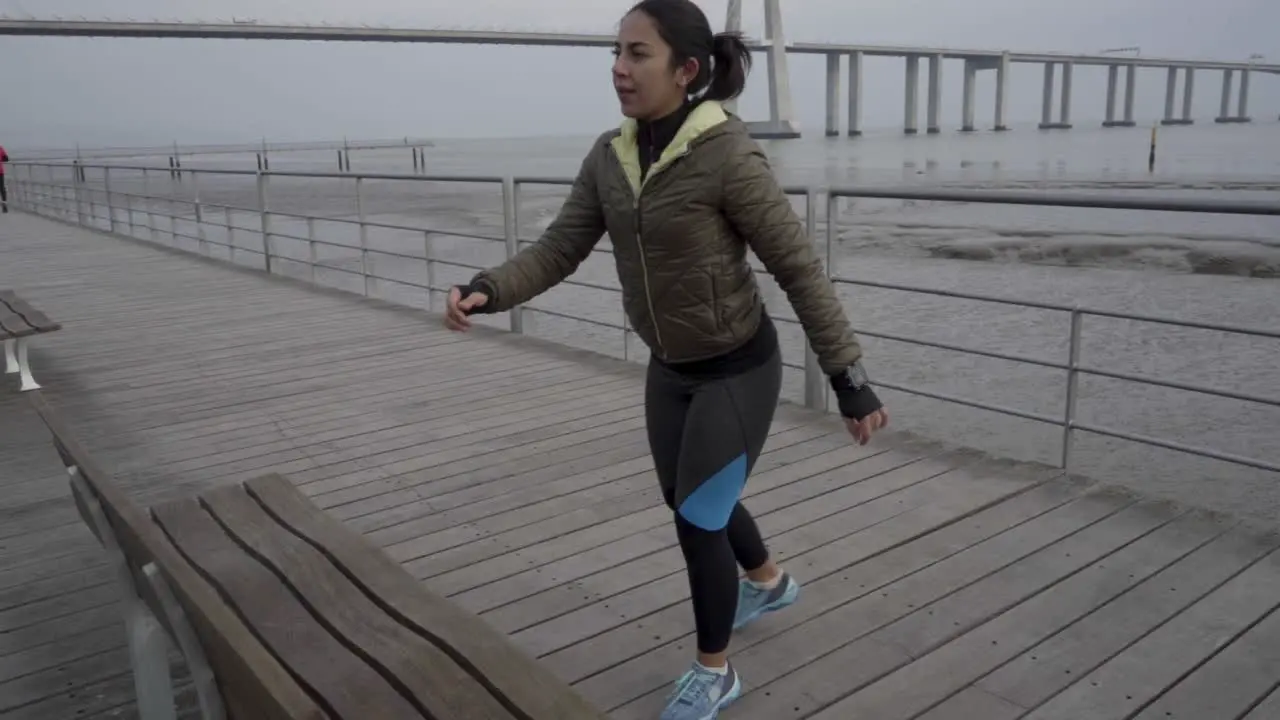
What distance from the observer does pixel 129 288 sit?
8.74 metres

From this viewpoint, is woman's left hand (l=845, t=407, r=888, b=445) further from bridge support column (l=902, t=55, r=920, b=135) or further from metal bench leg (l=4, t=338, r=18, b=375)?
bridge support column (l=902, t=55, r=920, b=135)

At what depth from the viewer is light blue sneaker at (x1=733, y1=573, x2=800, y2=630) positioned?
8.27ft

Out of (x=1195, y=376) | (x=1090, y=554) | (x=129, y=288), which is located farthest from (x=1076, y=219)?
(x=1090, y=554)

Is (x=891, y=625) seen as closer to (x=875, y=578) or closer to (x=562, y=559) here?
(x=875, y=578)

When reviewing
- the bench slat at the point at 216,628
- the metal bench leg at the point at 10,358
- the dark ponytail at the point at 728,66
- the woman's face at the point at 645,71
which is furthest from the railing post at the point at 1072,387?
the metal bench leg at the point at 10,358

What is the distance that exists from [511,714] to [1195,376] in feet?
25.5

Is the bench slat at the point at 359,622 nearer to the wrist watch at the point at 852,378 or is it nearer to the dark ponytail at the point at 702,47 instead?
the wrist watch at the point at 852,378

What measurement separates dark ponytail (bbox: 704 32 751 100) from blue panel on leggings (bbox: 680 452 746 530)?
0.70 m

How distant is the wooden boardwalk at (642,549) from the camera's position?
232cm

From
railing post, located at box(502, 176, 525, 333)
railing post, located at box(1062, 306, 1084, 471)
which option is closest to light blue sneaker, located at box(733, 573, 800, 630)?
railing post, located at box(1062, 306, 1084, 471)

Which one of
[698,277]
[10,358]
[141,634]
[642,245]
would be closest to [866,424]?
[698,277]

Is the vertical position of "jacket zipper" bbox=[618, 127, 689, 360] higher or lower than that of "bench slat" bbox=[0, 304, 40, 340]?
higher

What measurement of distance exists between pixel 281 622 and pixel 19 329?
3879 millimetres

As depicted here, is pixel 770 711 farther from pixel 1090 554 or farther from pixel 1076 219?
pixel 1076 219
